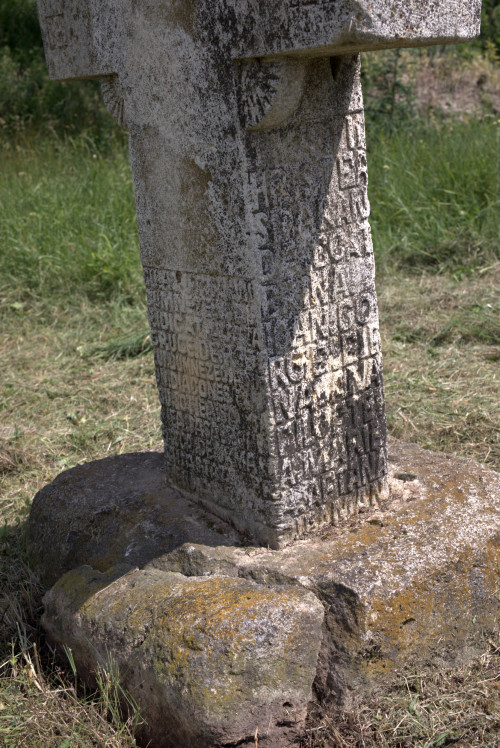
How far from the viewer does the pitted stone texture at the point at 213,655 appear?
2.03 metres

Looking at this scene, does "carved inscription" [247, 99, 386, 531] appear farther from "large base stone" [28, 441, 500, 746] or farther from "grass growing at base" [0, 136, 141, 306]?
"grass growing at base" [0, 136, 141, 306]

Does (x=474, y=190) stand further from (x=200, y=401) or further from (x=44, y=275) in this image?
(x=200, y=401)

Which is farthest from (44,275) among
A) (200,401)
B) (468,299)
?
(200,401)

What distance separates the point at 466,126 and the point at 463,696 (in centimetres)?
527

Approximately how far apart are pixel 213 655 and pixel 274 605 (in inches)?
7.8

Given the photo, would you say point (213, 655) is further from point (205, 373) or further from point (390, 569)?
point (205, 373)

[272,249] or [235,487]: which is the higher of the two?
[272,249]

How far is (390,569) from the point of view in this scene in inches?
88.7

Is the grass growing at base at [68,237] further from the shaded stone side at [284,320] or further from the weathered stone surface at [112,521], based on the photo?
the shaded stone side at [284,320]

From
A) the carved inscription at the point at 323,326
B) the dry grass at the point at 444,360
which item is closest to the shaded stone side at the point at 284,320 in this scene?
the carved inscription at the point at 323,326

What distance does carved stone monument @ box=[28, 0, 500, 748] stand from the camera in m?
2.07

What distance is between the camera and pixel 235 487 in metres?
2.54

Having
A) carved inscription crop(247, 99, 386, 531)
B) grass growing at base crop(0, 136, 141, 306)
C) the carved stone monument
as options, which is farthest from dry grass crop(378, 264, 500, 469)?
grass growing at base crop(0, 136, 141, 306)

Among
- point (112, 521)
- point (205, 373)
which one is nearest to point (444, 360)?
point (205, 373)
